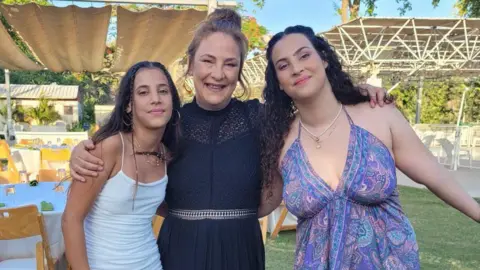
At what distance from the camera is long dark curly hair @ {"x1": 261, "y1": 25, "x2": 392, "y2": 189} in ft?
5.29

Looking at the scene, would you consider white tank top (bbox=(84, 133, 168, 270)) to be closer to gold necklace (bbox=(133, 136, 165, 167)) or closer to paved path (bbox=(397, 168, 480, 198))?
gold necklace (bbox=(133, 136, 165, 167))

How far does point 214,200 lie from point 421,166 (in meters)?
0.79

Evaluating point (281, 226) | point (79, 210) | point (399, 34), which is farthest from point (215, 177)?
point (399, 34)

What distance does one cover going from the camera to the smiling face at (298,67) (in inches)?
57.9

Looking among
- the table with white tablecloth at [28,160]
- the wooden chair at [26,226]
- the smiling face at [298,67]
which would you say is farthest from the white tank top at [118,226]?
the table with white tablecloth at [28,160]

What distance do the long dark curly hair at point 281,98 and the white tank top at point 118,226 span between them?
472 millimetres

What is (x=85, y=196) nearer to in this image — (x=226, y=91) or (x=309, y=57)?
(x=226, y=91)

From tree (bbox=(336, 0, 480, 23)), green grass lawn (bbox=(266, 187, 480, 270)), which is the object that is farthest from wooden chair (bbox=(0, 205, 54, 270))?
tree (bbox=(336, 0, 480, 23))

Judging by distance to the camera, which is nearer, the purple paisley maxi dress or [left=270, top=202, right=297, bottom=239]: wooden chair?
the purple paisley maxi dress

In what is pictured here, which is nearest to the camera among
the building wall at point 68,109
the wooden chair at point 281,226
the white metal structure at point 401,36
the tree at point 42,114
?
the wooden chair at point 281,226

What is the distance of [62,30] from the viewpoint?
5883 mm

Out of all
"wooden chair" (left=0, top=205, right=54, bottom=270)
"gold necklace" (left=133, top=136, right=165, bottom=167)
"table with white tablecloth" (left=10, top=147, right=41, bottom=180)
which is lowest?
"table with white tablecloth" (left=10, top=147, right=41, bottom=180)

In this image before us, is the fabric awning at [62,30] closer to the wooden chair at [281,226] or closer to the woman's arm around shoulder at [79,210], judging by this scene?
the wooden chair at [281,226]

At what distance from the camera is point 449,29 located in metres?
11.4
